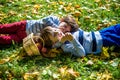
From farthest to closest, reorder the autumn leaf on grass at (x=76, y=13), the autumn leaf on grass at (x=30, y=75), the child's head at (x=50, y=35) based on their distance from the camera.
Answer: the autumn leaf on grass at (x=76, y=13)
the child's head at (x=50, y=35)
the autumn leaf on grass at (x=30, y=75)

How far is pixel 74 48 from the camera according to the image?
4.14m

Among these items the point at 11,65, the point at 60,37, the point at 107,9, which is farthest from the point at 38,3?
the point at 11,65

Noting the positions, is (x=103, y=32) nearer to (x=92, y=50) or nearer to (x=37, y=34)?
(x=92, y=50)

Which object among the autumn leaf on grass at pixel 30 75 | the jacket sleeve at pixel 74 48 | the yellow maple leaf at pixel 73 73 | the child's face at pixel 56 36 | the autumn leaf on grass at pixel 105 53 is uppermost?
the child's face at pixel 56 36

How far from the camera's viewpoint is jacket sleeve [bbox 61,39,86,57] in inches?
161

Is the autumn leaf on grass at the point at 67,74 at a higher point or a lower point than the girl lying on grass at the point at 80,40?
lower

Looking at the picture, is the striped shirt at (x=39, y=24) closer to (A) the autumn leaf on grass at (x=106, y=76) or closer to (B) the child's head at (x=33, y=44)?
(B) the child's head at (x=33, y=44)

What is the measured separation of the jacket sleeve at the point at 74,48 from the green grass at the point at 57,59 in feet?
0.25

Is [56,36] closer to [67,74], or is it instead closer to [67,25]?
[67,25]

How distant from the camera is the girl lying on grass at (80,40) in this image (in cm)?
411

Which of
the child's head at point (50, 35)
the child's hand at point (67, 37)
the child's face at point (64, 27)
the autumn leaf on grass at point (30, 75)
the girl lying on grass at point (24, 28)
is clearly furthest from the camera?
the girl lying on grass at point (24, 28)

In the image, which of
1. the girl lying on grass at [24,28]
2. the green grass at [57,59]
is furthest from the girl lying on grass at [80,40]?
the girl lying on grass at [24,28]

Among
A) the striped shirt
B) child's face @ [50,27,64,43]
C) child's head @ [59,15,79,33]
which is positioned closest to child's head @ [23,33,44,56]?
child's face @ [50,27,64,43]

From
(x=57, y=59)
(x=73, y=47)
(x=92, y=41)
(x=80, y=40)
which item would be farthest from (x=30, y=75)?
(x=92, y=41)
